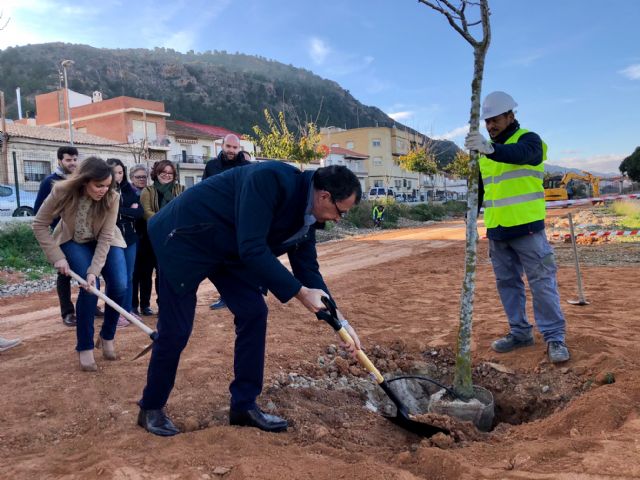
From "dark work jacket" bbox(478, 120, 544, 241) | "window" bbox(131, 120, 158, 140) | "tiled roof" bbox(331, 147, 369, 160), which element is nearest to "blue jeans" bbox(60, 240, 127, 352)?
"dark work jacket" bbox(478, 120, 544, 241)

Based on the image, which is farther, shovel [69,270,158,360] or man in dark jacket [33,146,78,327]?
man in dark jacket [33,146,78,327]

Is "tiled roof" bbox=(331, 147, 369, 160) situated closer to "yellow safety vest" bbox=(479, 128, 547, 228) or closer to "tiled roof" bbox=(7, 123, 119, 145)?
"tiled roof" bbox=(7, 123, 119, 145)

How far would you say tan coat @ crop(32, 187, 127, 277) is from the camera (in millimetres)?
3717

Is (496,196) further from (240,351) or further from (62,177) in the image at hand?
(62,177)

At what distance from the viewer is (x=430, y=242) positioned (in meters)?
15.2

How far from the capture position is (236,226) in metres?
2.47

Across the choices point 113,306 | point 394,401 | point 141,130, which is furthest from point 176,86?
point 394,401

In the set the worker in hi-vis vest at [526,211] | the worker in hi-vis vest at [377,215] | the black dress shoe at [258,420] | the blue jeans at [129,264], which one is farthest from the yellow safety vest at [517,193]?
the worker in hi-vis vest at [377,215]

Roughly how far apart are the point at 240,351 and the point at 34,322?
4.04 m

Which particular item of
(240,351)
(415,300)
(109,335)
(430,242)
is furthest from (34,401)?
(430,242)

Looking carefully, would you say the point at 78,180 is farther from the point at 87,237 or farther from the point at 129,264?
the point at 129,264

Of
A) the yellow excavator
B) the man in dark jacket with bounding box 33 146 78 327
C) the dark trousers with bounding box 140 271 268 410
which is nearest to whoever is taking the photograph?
the dark trousers with bounding box 140 271 268 410

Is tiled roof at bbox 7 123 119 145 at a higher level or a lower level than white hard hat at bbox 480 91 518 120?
higher

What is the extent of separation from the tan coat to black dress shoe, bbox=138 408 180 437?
1.43 meters
